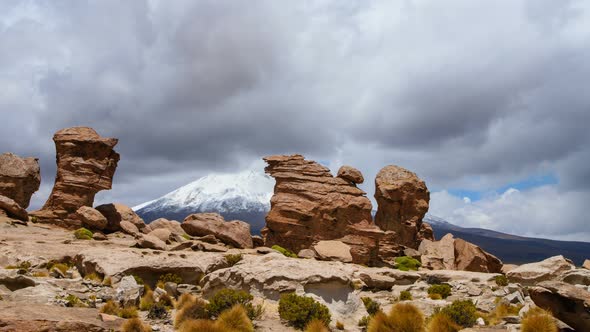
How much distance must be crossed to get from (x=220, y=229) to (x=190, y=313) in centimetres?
3731

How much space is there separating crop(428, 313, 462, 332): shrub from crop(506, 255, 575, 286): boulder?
13866 millimetres

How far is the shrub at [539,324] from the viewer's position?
1369 cm

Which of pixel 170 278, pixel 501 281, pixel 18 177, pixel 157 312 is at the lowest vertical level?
pixel 157 312

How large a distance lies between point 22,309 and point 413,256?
51816 mm

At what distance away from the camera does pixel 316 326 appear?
15312mm

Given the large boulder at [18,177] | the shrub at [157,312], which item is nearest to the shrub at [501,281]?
the shrub at [157,312]

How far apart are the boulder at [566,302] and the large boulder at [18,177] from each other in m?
64.1

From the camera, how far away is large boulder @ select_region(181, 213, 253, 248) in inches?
2039

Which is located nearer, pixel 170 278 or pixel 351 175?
pixel 170 278

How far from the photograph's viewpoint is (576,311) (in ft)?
47.4

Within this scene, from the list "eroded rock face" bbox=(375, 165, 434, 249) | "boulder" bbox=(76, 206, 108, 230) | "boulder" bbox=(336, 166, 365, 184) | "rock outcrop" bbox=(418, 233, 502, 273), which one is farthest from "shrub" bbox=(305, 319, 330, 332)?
"eroded rock face" bbox=(375, 165, 434, 249)

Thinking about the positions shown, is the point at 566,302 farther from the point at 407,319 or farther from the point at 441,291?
the point at 441,291

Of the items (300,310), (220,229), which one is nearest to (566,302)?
(300,310)

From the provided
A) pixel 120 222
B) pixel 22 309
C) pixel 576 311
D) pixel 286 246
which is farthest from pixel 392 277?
pixel 120 222
